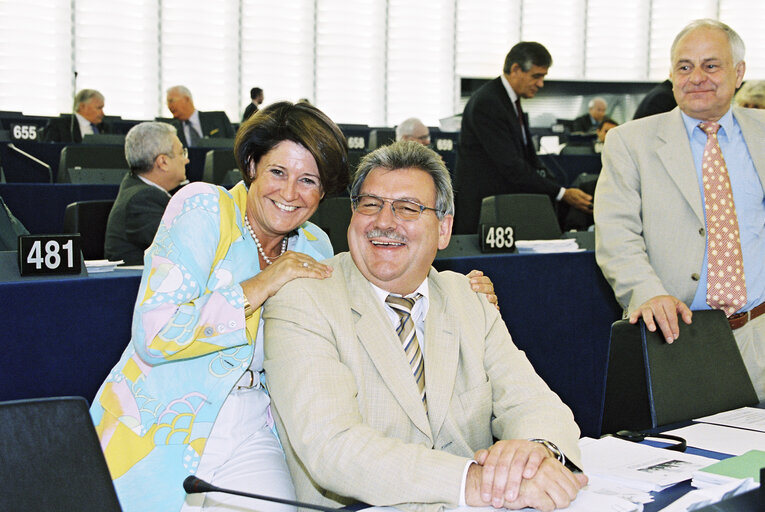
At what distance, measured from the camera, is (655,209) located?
2.49 meters

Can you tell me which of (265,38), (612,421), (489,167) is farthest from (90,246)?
(265,38)

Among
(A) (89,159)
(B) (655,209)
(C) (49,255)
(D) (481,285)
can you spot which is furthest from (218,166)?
(D) (481,285)

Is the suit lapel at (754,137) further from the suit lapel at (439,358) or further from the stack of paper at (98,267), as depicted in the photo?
the stack of paper at (98,267)

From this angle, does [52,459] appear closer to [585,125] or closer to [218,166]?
[218,166]

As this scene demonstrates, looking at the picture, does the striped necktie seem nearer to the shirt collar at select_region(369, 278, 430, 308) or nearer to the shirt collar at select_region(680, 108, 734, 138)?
the shirt collar at select_region(369, 278, 430, 308)

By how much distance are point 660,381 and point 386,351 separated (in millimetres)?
756

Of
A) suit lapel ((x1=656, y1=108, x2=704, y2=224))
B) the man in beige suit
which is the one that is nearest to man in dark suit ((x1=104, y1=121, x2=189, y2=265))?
the man in beige suit

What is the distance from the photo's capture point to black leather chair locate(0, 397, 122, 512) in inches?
40.3

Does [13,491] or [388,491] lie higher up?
[13,491]

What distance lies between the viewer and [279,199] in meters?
1.90

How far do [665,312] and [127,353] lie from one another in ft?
4.38

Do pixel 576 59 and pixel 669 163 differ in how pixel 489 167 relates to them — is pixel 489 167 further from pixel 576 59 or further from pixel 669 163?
pixel 576 59

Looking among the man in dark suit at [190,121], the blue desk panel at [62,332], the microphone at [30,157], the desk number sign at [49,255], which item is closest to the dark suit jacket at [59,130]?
the man in dark suit at [190,121]

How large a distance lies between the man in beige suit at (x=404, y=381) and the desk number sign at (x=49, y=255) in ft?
3.69
